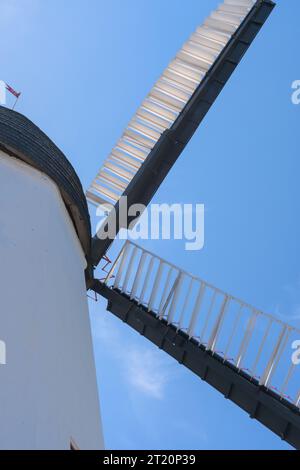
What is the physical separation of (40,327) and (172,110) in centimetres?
771

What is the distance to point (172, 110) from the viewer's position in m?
12.4

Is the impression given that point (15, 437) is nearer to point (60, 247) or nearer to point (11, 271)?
point (11, 271)

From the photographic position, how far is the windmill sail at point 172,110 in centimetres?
1180

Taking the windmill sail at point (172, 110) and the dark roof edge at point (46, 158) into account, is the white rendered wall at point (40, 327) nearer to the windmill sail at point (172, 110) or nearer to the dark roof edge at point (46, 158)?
the dark roof edge at point (46, 158)

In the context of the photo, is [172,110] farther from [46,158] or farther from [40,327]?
[40,327]

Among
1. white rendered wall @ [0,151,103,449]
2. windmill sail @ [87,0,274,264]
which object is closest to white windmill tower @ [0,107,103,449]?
white rendered wall @ [0,151,103,449]

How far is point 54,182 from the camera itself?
27.0 ft

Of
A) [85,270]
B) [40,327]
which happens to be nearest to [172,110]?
[85,270]

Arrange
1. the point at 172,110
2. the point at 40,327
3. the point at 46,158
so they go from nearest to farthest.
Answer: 1. the point at 40,327
2. the point at 46,158
3. the point at 172,110

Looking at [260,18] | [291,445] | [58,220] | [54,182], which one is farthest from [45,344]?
[260,18]

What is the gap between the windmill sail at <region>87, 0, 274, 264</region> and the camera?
1180 cm

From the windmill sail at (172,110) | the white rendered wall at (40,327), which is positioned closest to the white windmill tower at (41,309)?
the white rendered wall at (40,327)

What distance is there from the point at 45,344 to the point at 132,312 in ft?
20.4
